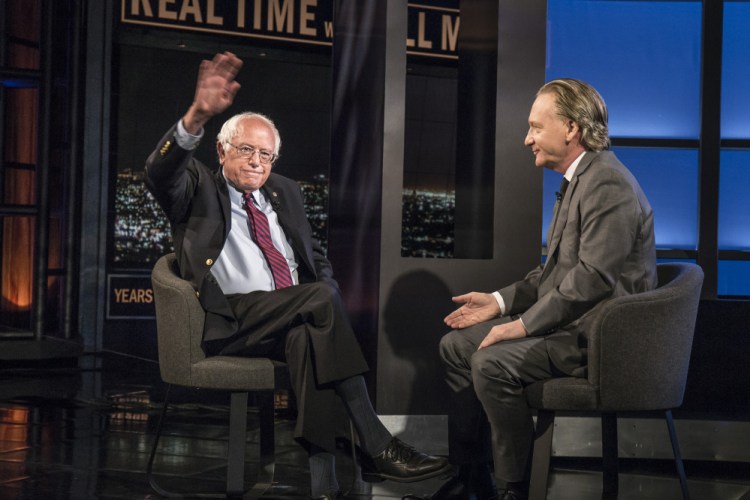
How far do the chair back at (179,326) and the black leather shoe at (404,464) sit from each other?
0.68 metres

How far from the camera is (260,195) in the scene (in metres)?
3.36

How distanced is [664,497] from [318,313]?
1.50m

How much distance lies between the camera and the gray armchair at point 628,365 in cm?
258

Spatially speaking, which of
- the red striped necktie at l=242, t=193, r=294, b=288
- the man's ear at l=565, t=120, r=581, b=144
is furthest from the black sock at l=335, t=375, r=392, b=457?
the man's ear at l=565, t=120, r=581, b=144

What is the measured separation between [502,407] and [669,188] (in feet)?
7.23

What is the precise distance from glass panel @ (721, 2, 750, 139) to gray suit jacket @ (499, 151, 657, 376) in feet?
6.55

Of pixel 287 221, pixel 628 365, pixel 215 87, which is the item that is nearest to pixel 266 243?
pixel 287 221

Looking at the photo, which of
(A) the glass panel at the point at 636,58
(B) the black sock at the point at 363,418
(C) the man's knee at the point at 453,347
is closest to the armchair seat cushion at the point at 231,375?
(B) the black sock at the point at 363,418

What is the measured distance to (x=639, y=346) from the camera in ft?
8.50

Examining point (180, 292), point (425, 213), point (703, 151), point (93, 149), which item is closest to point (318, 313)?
point (180, 292)

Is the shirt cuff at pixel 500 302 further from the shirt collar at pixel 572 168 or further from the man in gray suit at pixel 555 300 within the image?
the shirt collar at pixel 572 168

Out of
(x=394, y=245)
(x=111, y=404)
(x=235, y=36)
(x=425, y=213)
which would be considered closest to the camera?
(x=394, y=245)

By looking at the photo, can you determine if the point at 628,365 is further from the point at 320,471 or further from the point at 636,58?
the point at 636,58

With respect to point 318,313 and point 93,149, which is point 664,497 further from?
point 93,149
